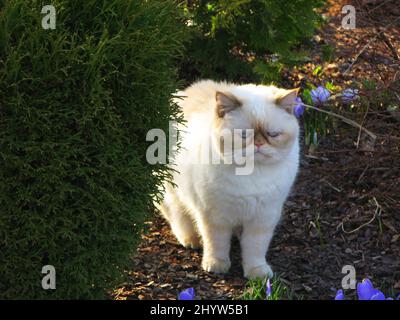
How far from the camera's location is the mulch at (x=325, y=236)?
3916mm

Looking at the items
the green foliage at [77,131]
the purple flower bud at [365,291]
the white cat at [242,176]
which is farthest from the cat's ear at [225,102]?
the purple flower bud at [365,291]

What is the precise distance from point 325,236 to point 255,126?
0.99 metres

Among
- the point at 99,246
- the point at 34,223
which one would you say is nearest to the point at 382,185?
the point at 99,246

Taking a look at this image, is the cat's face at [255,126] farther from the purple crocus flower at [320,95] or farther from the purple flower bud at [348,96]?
the purple crocus flower at [320,95]

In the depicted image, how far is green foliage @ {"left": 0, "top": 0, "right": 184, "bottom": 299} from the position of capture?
3.00 m

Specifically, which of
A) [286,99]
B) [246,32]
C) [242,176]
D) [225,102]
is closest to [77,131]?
[225,102]

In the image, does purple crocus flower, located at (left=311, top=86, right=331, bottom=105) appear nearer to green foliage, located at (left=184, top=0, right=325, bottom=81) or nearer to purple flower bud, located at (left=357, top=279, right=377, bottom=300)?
green foliage, located at (left=184, top=0, right=325, bottom=81)

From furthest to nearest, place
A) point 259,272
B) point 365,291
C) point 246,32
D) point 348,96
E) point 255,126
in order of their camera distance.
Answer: point 246,32 < point 348,96 < point 259,272 < point 255,126 < point 365,291

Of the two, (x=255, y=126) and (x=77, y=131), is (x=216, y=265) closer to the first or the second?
(x=255, y=126)

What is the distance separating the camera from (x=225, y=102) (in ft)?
12.3

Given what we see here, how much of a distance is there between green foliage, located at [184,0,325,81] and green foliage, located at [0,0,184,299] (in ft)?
6.22

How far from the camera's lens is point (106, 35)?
3.11 meters

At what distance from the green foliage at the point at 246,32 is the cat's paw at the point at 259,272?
172 centimetres

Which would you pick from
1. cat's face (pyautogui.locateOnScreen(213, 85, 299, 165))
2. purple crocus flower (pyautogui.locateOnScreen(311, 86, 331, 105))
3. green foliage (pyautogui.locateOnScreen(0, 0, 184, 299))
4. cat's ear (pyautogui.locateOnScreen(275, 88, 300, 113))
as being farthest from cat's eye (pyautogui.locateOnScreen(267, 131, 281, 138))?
purple crocus flower (pyautogui.locateOnScreen(311, 86, 331, 105))
